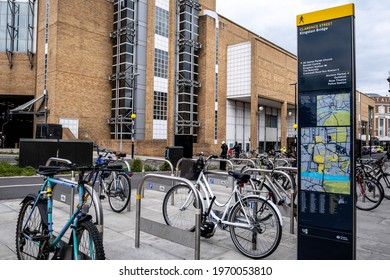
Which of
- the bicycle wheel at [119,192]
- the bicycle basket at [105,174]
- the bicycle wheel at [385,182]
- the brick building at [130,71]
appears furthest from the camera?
the brick building at [130,71]

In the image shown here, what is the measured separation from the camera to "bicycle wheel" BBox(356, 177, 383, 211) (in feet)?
26.7

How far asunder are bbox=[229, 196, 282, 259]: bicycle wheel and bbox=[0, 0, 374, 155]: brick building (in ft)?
89.1

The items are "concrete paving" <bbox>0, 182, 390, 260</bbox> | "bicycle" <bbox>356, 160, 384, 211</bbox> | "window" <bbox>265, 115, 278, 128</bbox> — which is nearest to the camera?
"concrete paving" <bbox>0, 182, 390, 260</bbox>

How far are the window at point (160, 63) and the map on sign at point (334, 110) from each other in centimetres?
3555

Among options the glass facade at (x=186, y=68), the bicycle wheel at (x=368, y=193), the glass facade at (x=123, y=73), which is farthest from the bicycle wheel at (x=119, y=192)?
the glass facade at (x=186, y=68)

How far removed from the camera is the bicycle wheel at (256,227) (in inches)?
174

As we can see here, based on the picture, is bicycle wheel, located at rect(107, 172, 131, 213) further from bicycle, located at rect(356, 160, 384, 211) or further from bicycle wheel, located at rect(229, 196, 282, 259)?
bicycle, located at rect(356, 160, 384, 211)

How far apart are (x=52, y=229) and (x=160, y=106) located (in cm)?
3544

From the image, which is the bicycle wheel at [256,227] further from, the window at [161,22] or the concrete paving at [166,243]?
the window at [161,22]

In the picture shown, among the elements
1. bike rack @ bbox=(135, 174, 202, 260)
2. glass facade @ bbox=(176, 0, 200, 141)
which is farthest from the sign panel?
glass facade @ bbox=(176, 0, 200, 141)

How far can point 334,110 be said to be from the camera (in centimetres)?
367

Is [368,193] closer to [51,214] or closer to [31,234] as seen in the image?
[51,214]

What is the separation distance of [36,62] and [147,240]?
119 ft

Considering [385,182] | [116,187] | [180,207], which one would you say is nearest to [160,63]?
[385,182]
